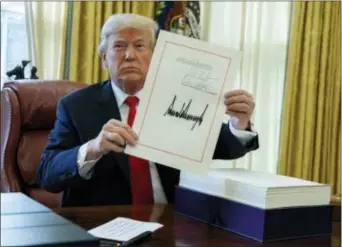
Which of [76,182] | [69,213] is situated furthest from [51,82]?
[69,213]

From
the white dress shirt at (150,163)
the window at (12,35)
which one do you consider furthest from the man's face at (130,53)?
the window at (12,35)

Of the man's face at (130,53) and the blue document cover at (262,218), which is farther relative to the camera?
the man's face at (130,53)

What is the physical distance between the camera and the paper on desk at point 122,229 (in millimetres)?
996

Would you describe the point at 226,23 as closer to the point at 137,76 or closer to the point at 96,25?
the point at 96,25

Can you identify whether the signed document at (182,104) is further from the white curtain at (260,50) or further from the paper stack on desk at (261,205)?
the white curtain at (260,50)

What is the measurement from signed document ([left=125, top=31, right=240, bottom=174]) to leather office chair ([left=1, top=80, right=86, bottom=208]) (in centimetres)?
104

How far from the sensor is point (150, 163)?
63.7 inches

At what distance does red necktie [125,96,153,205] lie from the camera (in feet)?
5.11

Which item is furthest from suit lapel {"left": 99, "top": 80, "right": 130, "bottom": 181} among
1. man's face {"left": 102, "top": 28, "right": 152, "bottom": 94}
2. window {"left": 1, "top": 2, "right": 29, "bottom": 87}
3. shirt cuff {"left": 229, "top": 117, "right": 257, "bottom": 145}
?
window {"left": 1, "top": 2, "right": 29, "bottom": 87}

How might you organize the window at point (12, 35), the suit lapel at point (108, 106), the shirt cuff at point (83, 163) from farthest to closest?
1. the window at point (12, 35)
2. the suit lapel at point (108, 106)
3. the shirt cuff at point (83, 163)

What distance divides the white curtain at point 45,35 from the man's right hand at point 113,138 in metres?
1.61
